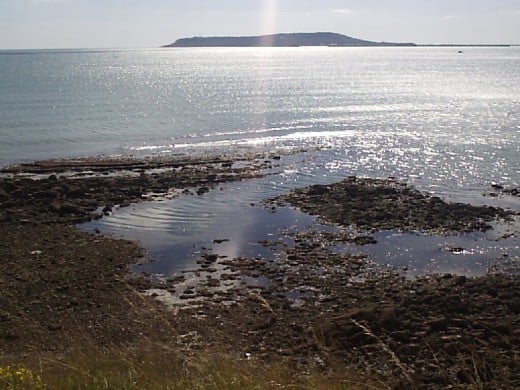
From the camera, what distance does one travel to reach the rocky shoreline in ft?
44.0

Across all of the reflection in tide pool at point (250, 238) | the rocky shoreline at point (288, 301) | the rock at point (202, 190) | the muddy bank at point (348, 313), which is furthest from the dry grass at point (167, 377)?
the rock at point (202, 190)

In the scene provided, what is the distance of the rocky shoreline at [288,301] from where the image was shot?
528 inches

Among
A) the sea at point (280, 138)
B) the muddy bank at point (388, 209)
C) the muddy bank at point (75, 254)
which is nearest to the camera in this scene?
the muddy bank at point (75, 254)

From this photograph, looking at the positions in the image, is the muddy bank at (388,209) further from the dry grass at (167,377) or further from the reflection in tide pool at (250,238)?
the dry grass at (167,377)

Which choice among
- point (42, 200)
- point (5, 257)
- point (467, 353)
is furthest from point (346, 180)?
point (467, 353)

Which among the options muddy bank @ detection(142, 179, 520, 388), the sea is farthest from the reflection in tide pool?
muddy bank @ detection(142, 179, 520, 388)

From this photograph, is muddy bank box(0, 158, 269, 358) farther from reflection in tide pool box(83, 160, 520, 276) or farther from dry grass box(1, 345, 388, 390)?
reflection in tide pool box(83, 160, 520, 276)

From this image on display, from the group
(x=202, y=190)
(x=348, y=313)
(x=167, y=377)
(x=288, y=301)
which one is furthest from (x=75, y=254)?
(x=167, y=377)

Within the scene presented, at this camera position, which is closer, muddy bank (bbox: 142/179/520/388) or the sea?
muddy bank (bbox: 142/179/520/388)

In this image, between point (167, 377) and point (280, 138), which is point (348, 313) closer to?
point (167, 377)

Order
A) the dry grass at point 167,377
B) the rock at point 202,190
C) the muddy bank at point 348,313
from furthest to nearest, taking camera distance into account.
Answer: the rock at point 202,190 → the muddy bank at point 348,313 → the dry grass at point 167,377

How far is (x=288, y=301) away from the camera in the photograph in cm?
1783

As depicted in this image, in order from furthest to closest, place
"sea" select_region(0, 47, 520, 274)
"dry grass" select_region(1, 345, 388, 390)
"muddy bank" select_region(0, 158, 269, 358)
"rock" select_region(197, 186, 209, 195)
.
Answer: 1. "rock" select_region(197, 186, 209, 195)
2. "sea" select_region(0, 47, 520, 274)
3. "muddy bank" select_region(0, 158, 269, 358)
4. "dry grass" select_region(1, 345, 388, 390)

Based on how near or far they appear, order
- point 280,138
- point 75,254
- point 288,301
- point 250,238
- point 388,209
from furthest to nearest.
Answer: point 280,138 < point 388,209 < point 250,238 < point 75,254 < point 288,301
